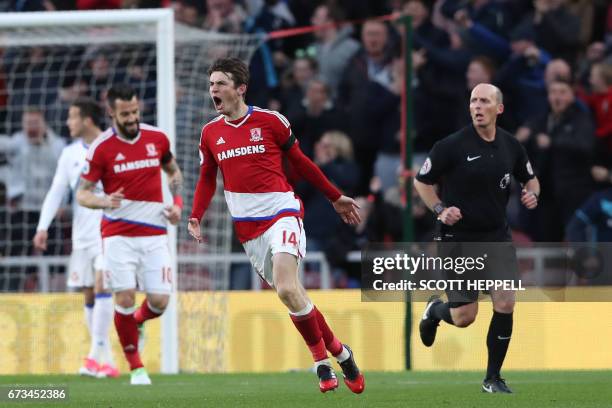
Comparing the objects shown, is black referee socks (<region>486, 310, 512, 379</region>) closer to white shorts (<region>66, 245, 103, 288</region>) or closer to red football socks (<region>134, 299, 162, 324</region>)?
red football socks (<region>134, 299, 162, 324</region>)

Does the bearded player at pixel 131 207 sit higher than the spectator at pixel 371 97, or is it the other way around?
the spectator at pixel 371 97

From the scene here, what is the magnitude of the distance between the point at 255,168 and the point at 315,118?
7255mm

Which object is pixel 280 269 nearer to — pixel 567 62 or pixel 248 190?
pixel 248 190

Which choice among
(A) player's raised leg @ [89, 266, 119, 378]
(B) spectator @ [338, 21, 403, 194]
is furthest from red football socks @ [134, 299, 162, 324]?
(B) spectator @ [338, 21, 403, 194]

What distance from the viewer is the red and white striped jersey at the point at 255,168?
9.71 metres

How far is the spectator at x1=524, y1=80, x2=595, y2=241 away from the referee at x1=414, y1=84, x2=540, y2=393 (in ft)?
15.5

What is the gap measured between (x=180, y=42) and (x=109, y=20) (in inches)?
58.8

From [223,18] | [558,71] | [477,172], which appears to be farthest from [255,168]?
[223,18]

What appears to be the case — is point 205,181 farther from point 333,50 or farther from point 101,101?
point 101,101

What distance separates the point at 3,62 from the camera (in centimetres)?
1803

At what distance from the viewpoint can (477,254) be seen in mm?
10648

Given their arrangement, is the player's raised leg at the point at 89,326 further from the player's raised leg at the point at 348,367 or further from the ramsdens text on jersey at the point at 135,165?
the player's raised leg at the point at 348,367

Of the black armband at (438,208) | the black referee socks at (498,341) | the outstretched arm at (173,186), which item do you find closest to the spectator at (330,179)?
the outstretched arm at (173,186)

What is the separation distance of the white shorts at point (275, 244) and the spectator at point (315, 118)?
7.12 metres
